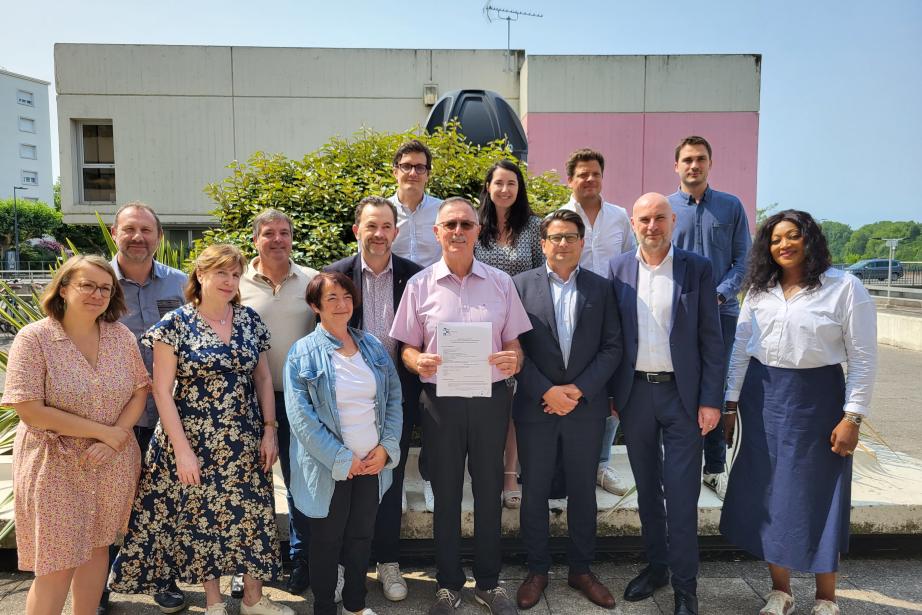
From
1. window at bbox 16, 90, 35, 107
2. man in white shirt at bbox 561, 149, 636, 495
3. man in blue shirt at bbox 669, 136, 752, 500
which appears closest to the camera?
man in white shirt at bbox 561, 149, 636, 495

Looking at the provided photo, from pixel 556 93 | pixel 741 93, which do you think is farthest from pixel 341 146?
pixel 741 93

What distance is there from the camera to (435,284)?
341 centimetres

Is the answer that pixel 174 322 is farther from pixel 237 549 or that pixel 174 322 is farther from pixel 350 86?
pixel 350 86

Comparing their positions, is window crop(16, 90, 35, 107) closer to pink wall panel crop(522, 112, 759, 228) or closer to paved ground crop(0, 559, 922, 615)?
pink wall panel crop(522, 112, 759, 228)

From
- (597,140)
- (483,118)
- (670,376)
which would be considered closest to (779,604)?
(670,376)

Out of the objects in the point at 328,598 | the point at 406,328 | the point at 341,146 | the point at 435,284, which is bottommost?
the point at 328,598

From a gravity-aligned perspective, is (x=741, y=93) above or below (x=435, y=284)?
above

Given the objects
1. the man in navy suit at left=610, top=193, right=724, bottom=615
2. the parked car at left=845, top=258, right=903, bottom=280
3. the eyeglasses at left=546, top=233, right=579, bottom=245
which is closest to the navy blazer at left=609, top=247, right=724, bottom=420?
the man in navy suit at left=610, top=193, right=724, bottom=615

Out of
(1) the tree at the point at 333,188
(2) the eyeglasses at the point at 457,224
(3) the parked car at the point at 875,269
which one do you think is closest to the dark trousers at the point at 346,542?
(2) the eyeglasses at the point at 457,224

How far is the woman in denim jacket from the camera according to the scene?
3070mm

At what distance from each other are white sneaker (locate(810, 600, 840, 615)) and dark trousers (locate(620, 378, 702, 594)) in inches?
25.4

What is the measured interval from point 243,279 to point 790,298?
3.06m

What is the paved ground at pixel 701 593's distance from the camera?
347 cm

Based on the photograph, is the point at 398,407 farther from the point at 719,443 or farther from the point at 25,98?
the point at 25,98
